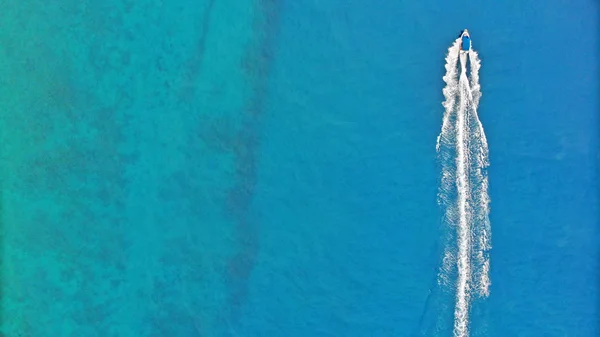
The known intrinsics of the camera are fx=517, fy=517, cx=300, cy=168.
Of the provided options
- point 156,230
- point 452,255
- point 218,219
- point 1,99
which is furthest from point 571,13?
point 1,99

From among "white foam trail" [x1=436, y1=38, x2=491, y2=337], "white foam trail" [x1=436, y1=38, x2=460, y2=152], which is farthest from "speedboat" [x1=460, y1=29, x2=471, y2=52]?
"white foam trail" [x1=436, y1=38, x2=491, y2=337]

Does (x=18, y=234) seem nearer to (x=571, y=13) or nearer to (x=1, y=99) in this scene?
(x=1, y=99)

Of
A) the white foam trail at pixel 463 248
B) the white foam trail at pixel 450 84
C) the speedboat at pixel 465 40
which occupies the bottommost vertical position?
the white foam trail at pixel 463 248

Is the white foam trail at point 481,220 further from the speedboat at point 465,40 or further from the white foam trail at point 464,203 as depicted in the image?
the speedboat at point 465,40

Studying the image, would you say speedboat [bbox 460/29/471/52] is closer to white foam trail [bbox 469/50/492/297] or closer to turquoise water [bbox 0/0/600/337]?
turquoise water [bbox 0/0/600/337]

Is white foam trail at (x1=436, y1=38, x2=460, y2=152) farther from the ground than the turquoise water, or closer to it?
farther from the ground

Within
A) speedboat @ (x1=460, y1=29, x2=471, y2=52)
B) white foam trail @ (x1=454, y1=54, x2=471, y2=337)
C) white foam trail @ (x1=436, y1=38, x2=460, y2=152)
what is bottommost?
white foam trail @ (x1=454, y1=54, x2=471, y2=337)

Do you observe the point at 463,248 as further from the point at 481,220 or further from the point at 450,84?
the point at 450,84

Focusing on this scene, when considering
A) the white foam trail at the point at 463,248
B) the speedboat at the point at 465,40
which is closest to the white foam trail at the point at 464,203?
the white foam trail at the point at 463,248
